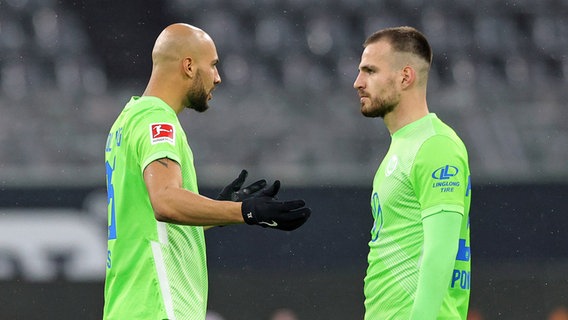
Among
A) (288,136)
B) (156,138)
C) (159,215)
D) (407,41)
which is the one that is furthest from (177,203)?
(288,136)

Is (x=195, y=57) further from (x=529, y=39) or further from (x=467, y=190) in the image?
(x=529, y=39)

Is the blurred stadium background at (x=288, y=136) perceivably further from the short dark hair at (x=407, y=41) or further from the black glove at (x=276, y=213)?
the black glove at (x=276, y=213)

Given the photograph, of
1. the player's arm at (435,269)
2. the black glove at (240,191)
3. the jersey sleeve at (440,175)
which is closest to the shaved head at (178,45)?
the black glove at (240,191)

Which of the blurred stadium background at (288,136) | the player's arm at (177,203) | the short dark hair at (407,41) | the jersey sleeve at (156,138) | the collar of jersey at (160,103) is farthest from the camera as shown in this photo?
the blurred stadium background at (288,136)

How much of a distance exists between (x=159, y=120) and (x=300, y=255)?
4466 millimetres

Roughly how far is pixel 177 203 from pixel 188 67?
766 millimetres

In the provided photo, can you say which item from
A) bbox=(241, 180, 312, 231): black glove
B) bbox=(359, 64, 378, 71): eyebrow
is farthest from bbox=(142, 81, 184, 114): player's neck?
bbox=(359, 64, 378, 71): eyebrow

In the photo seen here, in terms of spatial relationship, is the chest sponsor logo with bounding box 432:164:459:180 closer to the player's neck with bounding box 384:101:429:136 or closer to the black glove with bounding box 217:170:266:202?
the player's neck with bounding box 384:101:429:136

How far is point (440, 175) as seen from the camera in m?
3.75

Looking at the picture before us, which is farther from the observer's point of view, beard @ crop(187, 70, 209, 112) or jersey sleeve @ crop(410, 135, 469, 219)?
beard @ crop(187, 70, 209, 112)

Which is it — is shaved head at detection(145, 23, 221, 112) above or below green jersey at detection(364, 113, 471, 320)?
above

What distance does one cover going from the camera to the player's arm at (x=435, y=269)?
11.8 feet

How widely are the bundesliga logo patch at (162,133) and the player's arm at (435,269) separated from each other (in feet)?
3.24

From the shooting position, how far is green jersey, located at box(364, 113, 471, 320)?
3770mm
